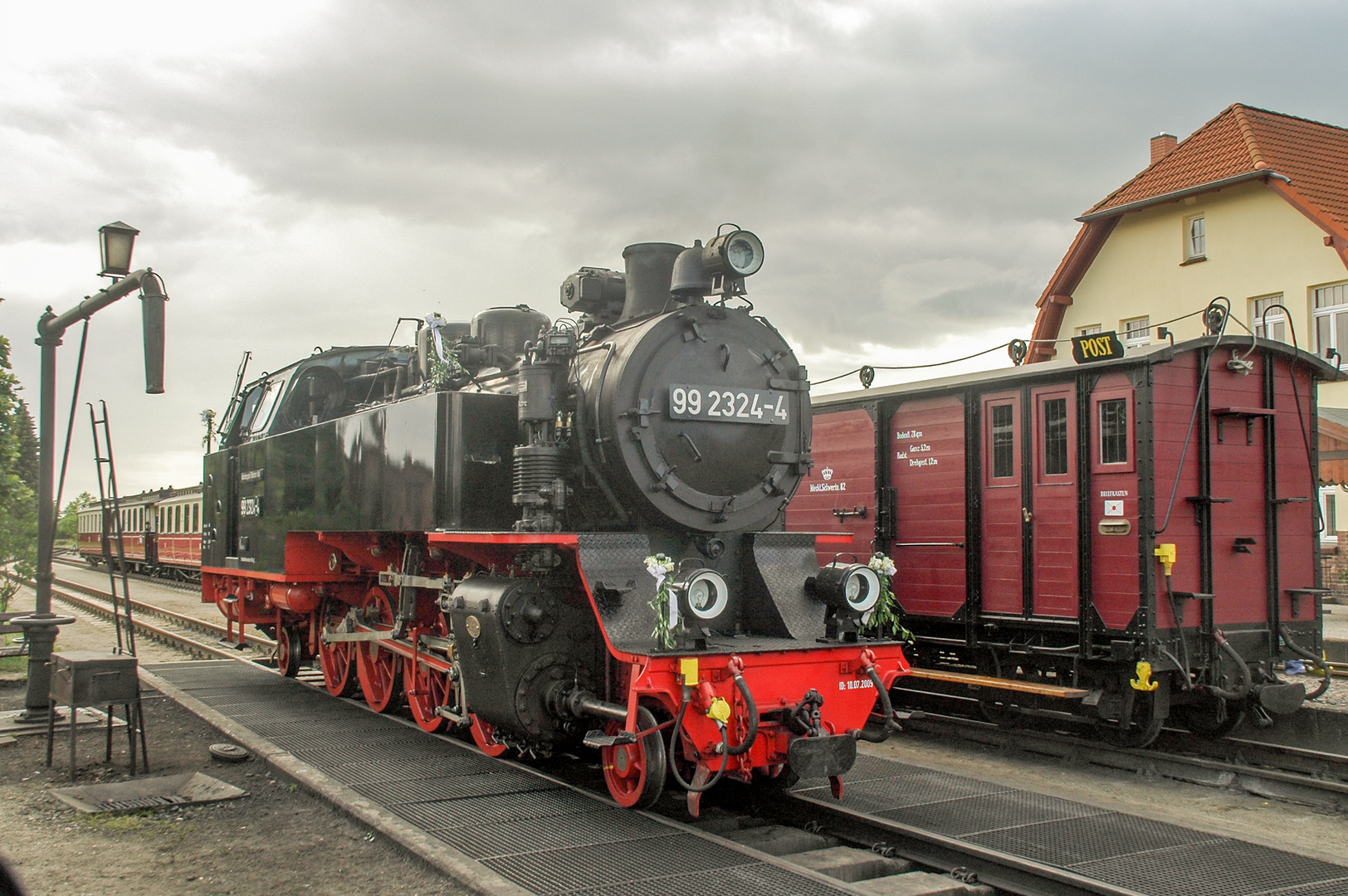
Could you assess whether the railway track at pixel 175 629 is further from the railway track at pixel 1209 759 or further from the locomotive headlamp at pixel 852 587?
the railway track at pixel 1209 759

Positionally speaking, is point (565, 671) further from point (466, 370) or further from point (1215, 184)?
point (1215, 184)

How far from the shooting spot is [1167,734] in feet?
26.9

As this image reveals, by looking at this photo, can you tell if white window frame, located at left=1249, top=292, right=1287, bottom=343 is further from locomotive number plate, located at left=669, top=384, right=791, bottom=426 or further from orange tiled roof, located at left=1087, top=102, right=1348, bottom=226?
locomotive number plate, located at left=669, top=384, right=791, bottom=426

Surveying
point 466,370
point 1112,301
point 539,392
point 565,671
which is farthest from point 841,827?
point 1112,301

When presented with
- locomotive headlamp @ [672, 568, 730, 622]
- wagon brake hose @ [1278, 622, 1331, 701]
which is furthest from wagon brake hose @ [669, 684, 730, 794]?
wagon brake hose @ [1278, 622, 1331, 701]

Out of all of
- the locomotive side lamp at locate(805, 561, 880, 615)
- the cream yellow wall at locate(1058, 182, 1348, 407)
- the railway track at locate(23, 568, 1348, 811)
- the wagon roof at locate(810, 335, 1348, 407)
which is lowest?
the railway track at locate(23, 568, 1348, 811)

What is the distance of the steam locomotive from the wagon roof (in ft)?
6.95

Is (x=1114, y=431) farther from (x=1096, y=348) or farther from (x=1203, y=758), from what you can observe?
(x=1203, y=758)

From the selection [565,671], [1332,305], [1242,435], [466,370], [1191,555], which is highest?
[1332,305]

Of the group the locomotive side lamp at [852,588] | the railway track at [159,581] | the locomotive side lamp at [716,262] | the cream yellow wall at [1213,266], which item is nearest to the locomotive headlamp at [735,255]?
the locomotive side lamp at [716,262]

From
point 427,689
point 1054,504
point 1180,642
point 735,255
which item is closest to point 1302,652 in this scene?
point 1180,642

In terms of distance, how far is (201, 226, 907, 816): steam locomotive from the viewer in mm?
5531

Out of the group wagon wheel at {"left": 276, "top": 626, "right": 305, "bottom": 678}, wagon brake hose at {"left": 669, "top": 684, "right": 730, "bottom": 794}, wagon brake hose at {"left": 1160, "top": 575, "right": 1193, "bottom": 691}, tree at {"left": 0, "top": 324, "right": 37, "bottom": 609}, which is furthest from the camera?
tree at {"left": 0, "top": 324, "right": 37, "bottom": 609}

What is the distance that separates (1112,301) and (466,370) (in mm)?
16162
